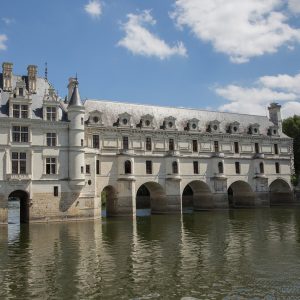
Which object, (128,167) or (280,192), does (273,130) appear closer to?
(280,192)

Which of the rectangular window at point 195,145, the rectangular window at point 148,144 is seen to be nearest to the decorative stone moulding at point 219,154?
the rectangular window at point 195,145

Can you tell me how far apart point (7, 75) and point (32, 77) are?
7.88 ft

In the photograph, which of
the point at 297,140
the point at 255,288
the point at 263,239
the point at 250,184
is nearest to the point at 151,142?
the point at 250,184

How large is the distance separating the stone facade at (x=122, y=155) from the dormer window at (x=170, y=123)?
126 millimetres

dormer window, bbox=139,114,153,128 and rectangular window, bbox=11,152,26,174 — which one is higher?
dormer window, bbox=139,114,153,128

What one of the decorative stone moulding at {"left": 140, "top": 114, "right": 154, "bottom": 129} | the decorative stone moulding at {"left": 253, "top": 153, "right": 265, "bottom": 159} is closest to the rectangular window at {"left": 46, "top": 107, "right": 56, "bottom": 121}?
the decorative stone moulding at {"left": 140, "top": 114, "right": 154, "bottom": 129}

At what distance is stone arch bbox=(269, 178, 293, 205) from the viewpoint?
57.6 metres

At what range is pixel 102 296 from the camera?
43.3ft

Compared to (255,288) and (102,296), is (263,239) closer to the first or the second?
(255,288)

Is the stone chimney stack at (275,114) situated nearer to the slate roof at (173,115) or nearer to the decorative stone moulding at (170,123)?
the slate roof at (173,115)

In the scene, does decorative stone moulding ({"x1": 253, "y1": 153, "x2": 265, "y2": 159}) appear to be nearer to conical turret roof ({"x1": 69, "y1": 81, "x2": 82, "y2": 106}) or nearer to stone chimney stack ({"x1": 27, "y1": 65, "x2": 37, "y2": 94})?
conical turret roof ({"x1": 69, "y1": 81, "x2": 82, "y2": 106})

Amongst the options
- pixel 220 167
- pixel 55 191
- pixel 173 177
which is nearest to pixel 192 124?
pixel 220 167

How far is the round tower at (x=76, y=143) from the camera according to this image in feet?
126

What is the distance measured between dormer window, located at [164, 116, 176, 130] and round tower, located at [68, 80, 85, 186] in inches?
521
